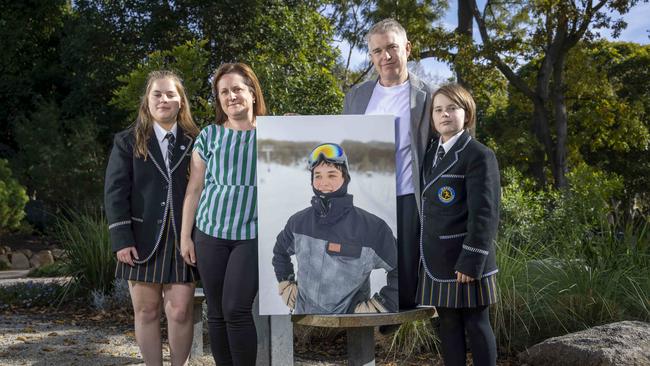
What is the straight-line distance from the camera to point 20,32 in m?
18.8

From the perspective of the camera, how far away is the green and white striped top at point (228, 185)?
3.33 metres

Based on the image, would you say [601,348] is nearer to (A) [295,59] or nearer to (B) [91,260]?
(B) [91,260]

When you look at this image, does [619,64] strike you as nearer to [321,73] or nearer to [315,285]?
[321,73]

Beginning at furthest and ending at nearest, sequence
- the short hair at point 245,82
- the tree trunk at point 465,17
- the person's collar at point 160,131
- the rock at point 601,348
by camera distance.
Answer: the tree trunk at point 465,17 → the rock at point 601,348 → the person's collar at point 160,131 → the short hair at point 245,82

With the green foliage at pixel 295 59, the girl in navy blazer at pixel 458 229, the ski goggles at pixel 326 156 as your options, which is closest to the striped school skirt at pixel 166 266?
the ski goggles at pixel 326 156

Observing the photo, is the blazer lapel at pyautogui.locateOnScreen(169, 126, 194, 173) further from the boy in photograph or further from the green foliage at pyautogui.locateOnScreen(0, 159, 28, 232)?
the green foliage at pyautogui.locateOnScreen(0, 159, 28, 232)

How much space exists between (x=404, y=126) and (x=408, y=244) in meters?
0.54

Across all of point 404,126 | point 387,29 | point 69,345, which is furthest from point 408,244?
point 69,345

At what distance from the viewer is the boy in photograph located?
3.12m

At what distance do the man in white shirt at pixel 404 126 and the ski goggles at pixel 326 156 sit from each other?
324 millimetres

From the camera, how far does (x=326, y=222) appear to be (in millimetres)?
3152

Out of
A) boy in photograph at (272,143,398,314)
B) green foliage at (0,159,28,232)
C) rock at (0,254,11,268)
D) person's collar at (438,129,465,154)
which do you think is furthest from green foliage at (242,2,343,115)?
boy in photograph at (272,143,398,314)

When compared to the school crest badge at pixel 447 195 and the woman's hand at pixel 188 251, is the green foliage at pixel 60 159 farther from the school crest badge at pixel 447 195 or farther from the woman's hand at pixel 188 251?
the school crest badge at pixel 447 195

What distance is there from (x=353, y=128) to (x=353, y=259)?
56 centimetres
